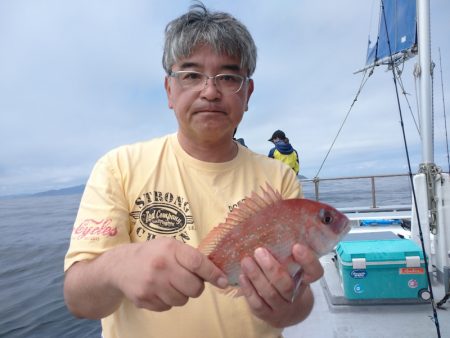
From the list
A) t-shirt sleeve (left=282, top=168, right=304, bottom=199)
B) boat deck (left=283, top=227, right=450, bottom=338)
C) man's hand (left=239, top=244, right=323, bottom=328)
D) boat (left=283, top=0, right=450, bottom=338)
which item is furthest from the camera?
boat (left=283, top=0, right=450, bottom=338)

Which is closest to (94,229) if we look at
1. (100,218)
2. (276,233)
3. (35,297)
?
(100,218)

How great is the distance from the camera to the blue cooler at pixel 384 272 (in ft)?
11.7

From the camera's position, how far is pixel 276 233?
5.00 ft

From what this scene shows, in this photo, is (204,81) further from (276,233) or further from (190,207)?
(276,233)

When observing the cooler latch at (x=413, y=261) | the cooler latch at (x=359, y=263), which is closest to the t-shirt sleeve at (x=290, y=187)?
the cooler latch at (x=359, y=263)

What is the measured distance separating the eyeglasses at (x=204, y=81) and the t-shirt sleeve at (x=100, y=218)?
62cm

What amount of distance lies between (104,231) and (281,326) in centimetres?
106

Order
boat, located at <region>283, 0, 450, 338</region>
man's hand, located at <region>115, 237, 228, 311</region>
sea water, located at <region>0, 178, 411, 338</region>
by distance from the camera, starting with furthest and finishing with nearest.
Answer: sea water, located at <region>0, 178, 411, 338</region>
boat, located at <region>283, 0, 450, 338</region>
man's hand, located at <region>115, 237, 228, 311</region>

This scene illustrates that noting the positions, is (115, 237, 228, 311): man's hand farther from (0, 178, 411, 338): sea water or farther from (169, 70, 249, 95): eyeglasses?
(0, 178, 411, 338): sea water

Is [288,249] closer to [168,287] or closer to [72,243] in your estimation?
[168,287]

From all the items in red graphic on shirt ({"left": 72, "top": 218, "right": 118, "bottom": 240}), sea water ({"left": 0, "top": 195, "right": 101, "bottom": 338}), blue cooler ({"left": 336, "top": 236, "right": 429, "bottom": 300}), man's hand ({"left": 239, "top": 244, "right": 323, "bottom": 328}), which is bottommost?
sea water ({"left": 0, "top": 195, "right": 101, "bottom": 338})

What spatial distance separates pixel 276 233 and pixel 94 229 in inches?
35.0

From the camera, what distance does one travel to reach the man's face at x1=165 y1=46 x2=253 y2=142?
1855 mm

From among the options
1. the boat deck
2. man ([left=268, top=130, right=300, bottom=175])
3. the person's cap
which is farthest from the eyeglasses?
the person's cap
